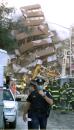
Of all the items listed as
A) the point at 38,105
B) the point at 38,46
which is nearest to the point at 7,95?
the point at 38,105

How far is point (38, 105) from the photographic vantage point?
38.5 ft

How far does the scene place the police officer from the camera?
11.6 meters

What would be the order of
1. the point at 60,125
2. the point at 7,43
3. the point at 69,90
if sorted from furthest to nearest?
1. the point at 7,43
2. the point at 69,90
3. the point at 60,125

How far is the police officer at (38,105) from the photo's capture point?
38.2ft

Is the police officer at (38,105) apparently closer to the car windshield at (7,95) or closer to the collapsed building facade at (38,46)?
the car windshield at (7,95)

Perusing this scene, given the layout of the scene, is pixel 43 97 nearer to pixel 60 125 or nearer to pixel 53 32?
pixel 60 125

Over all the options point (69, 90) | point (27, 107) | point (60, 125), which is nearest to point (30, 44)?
point (69, 90)

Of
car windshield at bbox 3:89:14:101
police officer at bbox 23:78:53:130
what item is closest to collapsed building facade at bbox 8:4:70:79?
car windshield at bbox 3:89:14:101

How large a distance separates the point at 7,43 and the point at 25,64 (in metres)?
68.3

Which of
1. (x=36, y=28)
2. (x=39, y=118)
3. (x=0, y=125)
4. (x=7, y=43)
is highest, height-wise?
(x=39, y=118)

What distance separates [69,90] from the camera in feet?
88.9

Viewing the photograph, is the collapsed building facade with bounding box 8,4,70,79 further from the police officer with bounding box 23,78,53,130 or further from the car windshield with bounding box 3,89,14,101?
the police officer with bounding box 23,78,53,130

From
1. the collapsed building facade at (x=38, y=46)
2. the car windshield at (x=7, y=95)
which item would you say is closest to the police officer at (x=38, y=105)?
the car windshield at (x=7, y=95)

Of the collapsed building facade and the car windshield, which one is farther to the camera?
the collapsed building facade
